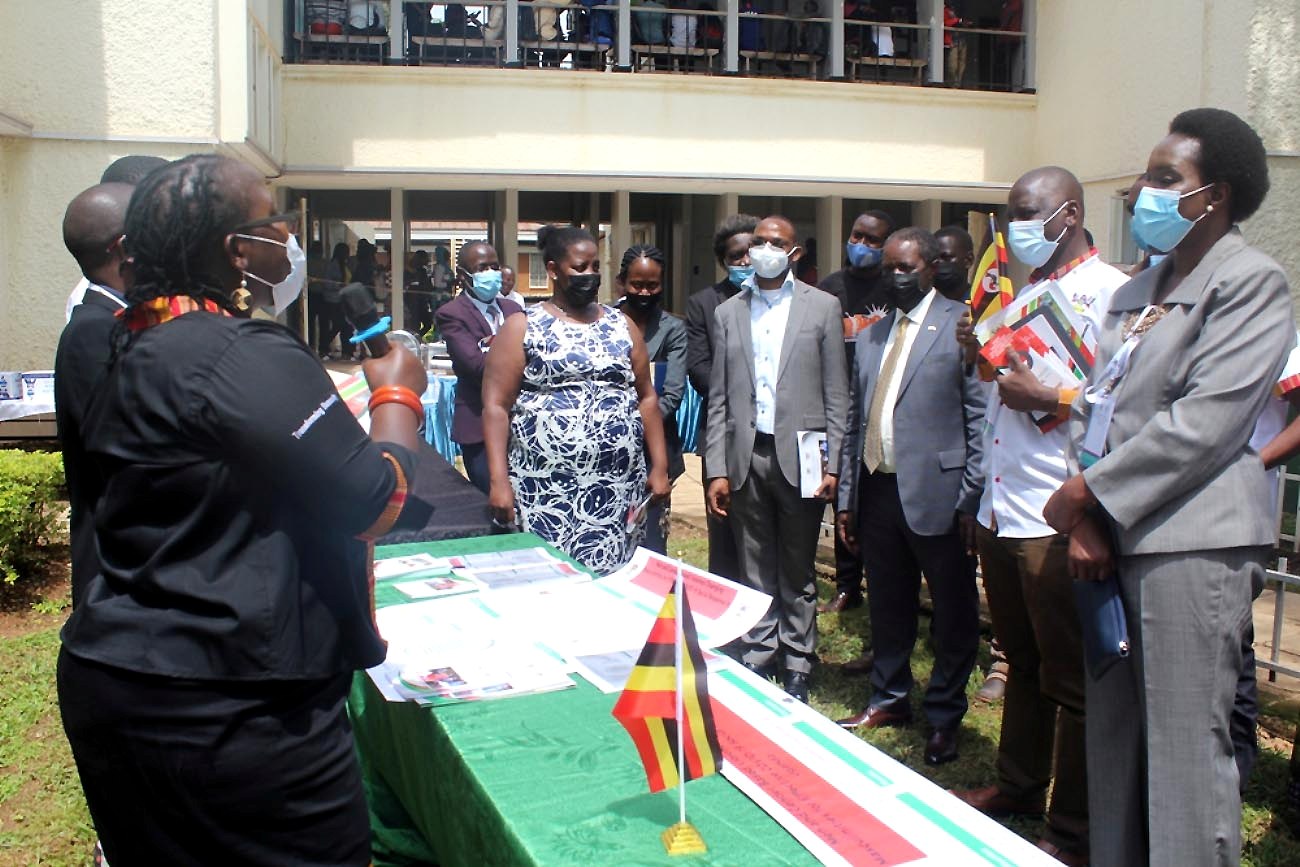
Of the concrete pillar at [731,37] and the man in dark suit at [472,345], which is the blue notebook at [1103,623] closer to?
the man in dark suit at [472,345]

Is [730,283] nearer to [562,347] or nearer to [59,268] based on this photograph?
[562,347]

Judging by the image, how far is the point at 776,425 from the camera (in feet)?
14.3

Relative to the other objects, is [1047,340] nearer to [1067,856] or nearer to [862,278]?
[1067,856]

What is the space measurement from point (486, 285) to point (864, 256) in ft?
7.81

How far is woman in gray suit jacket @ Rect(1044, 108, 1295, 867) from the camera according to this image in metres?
2.37

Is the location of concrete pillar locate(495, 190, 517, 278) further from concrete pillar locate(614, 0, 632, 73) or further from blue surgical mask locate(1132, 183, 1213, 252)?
blue surgical mask locate(1132, 183, 1213, 252)

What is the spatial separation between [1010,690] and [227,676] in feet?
8.44

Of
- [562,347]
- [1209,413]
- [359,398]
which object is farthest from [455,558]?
[1209,413]

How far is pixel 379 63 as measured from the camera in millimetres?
13219

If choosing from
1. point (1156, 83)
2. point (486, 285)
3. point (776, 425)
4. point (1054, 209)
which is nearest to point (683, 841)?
point (1054, 209)

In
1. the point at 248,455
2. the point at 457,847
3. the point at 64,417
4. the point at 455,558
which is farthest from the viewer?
the point at 455,558

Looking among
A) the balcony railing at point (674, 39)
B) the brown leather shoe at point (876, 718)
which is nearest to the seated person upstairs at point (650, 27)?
the balcony railing at point (674, 39)

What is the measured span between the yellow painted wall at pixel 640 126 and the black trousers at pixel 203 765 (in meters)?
11.9

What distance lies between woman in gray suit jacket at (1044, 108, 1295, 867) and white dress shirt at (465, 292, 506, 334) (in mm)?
4176
